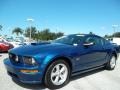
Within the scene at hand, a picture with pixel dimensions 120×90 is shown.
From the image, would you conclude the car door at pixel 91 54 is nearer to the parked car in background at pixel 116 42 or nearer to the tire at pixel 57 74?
the tire at pixel 57 74

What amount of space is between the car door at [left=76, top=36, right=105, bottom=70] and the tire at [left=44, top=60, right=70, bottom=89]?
451 millimetres

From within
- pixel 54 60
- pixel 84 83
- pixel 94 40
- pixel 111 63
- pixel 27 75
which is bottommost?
pixel 84 83

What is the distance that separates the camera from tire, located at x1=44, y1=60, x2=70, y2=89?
428 cm

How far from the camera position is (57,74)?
4.61 m

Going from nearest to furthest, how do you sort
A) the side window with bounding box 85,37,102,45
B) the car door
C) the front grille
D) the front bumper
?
the front bumper
the front grille
the car door
the side window with bounding box 85,37,102,45

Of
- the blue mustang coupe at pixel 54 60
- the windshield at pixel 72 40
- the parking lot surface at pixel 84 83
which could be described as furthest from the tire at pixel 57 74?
the windshield at pixel 72 40

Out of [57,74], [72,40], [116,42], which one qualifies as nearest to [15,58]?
[57,74]

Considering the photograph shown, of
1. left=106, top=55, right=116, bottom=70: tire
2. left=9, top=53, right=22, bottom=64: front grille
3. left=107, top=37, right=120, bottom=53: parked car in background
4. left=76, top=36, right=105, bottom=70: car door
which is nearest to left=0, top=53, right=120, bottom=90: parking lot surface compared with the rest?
left=76, top=36, right=105, bottom=70: car door

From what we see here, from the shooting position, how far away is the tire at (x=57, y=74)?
4.28 metres

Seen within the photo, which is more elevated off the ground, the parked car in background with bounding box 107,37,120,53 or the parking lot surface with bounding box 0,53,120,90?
the parked car in background with bounding box 107,37,120,53

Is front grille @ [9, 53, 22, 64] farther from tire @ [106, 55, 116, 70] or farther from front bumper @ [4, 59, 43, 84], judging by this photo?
tire @ [106, 55, 116, 70]

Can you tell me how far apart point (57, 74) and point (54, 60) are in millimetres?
449

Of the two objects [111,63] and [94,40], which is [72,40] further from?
[111,63]

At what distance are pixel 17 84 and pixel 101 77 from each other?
2.61m
